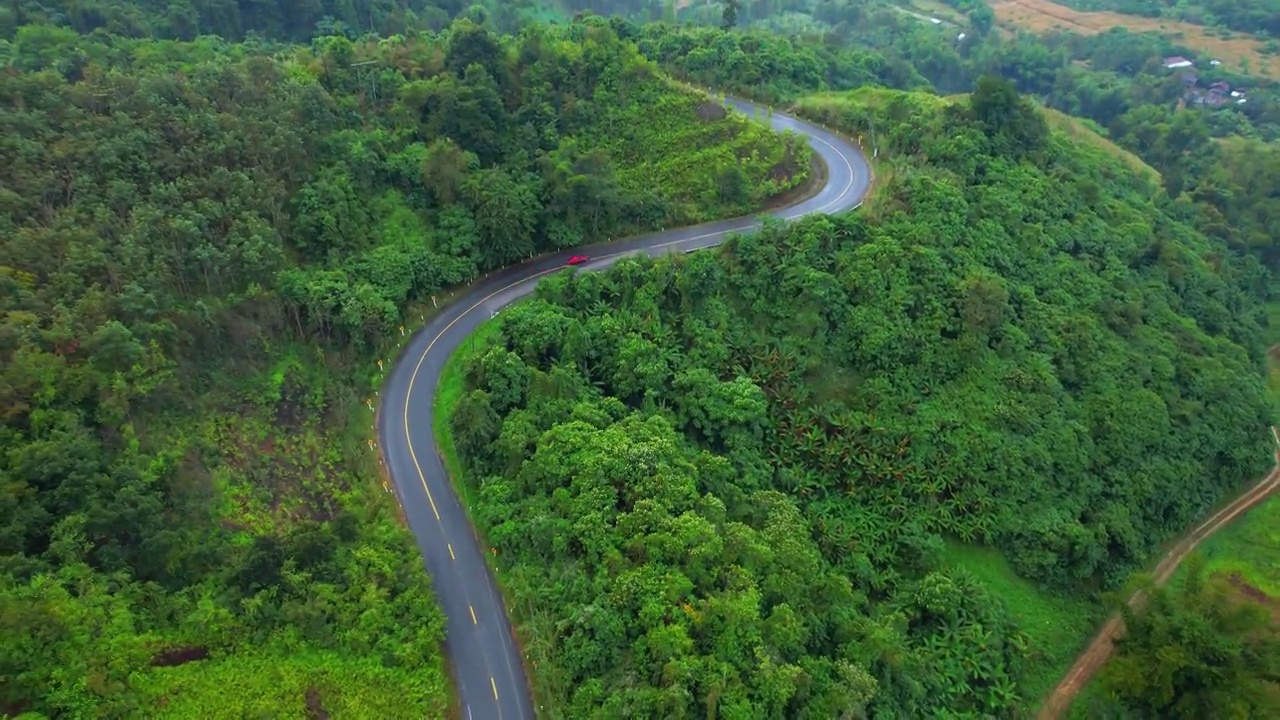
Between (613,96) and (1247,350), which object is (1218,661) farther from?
(613,96)

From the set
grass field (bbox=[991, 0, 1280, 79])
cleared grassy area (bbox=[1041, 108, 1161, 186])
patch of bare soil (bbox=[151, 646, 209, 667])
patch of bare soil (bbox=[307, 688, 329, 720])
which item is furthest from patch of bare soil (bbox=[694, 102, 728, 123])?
grass field (bbox=[991, 0, 1280, 79])

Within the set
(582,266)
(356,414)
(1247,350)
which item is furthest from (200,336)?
(1247,350)

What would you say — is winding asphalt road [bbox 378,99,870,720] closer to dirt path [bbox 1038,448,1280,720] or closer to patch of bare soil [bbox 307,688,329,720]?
patch of bare soil [bbox 307,688,329,720]

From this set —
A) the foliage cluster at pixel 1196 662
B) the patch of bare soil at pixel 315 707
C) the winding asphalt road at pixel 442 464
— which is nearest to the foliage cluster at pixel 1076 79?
the winding asphalt road at pixel 442 464

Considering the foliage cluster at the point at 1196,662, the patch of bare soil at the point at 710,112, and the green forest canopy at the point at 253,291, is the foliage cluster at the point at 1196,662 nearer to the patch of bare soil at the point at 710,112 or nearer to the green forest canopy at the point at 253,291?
the green forest canopy at the point at 253,291

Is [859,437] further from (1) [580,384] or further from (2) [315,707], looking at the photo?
(2) [315,707]

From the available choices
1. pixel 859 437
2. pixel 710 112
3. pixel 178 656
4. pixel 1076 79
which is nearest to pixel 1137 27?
pixel 1076 79
